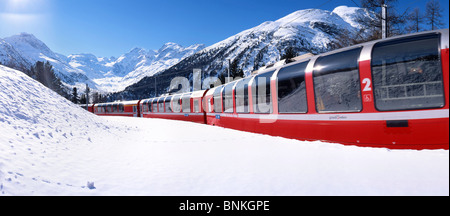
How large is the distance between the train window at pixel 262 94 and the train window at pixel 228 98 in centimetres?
233

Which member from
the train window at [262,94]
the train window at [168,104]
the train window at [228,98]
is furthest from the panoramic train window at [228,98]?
the train window at [168,104]

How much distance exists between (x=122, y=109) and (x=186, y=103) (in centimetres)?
1664

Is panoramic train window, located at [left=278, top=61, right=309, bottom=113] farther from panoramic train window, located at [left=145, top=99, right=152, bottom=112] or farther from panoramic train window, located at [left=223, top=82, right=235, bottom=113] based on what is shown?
panoramic train window, located at [left=145, top=99, right=152, bottom=112]

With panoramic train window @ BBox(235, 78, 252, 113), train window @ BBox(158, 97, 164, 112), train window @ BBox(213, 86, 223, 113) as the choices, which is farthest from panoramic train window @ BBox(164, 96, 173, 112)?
panoramic train window @ BBox(235, 78, 252, 113)

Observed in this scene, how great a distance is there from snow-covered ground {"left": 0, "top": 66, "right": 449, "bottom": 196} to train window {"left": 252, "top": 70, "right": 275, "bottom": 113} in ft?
8.41

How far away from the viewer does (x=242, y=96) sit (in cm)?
988

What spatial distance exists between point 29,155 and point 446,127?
7694 mm

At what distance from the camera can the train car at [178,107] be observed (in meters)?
16.1

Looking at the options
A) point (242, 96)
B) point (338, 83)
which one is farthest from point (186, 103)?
point (338, 83)

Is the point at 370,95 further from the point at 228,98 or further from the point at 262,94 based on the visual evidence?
the point at 228,98

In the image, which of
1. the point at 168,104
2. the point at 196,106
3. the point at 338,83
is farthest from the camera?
the point at 168,104

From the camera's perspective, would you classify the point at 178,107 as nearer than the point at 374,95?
No

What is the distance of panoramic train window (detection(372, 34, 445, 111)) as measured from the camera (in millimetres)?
4270

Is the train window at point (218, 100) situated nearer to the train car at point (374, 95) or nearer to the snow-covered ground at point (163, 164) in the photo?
the train car at point (374, 95)
